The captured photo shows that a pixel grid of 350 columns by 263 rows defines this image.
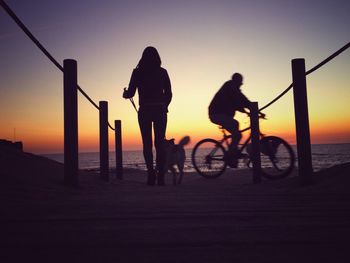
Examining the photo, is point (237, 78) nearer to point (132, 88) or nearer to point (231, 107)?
point (231, 107)

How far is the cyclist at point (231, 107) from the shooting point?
628 cm

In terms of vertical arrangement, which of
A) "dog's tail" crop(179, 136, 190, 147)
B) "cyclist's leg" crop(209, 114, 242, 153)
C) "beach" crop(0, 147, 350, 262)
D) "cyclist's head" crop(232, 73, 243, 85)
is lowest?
"beach" crop(0, 147, 350, 262)

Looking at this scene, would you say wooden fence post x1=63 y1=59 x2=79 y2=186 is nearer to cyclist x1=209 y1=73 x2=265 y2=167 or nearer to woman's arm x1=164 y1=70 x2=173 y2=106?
woman's arm x1=164 y1=70 x2=173 y2=106

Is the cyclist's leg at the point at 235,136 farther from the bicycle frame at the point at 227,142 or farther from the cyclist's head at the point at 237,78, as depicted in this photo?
the cyclist's head at the point at 237,78

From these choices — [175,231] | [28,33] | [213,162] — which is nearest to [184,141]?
[213,162]

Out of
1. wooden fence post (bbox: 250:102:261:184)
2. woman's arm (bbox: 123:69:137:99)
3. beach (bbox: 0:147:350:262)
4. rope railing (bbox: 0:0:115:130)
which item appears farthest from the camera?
wooden fence post (bbox: 250:102:261:184)

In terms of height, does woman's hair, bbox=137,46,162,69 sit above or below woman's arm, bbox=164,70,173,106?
above

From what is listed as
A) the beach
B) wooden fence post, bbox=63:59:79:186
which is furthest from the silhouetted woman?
the beach

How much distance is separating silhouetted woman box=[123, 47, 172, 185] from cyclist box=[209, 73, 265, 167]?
5.91 ft

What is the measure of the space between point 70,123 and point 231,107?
12.3 feet

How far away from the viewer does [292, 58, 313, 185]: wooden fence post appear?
3744mm

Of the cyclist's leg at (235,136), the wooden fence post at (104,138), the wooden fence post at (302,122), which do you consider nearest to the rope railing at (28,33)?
the wooden fence post at (104,138)

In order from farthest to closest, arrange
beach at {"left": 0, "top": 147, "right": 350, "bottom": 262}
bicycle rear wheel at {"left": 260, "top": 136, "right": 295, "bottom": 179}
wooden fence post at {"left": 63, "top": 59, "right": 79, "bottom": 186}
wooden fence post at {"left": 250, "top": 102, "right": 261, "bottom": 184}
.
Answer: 1. bicycle rear wheel at {"left": 260, "top": 136, "right": 295, "bottom": 179}
2. wooden fence post at {"left": 250, "top": 102, "right": 261, "bottom": 184}
3. wooden fence post at {"left": 63, "top": 59, "right": 79, "bottom": 186}
4. beach at {"left": 0, "top": 147, "right": 350, "bottom": 262}

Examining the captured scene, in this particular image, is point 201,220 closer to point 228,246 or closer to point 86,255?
point 228,246
